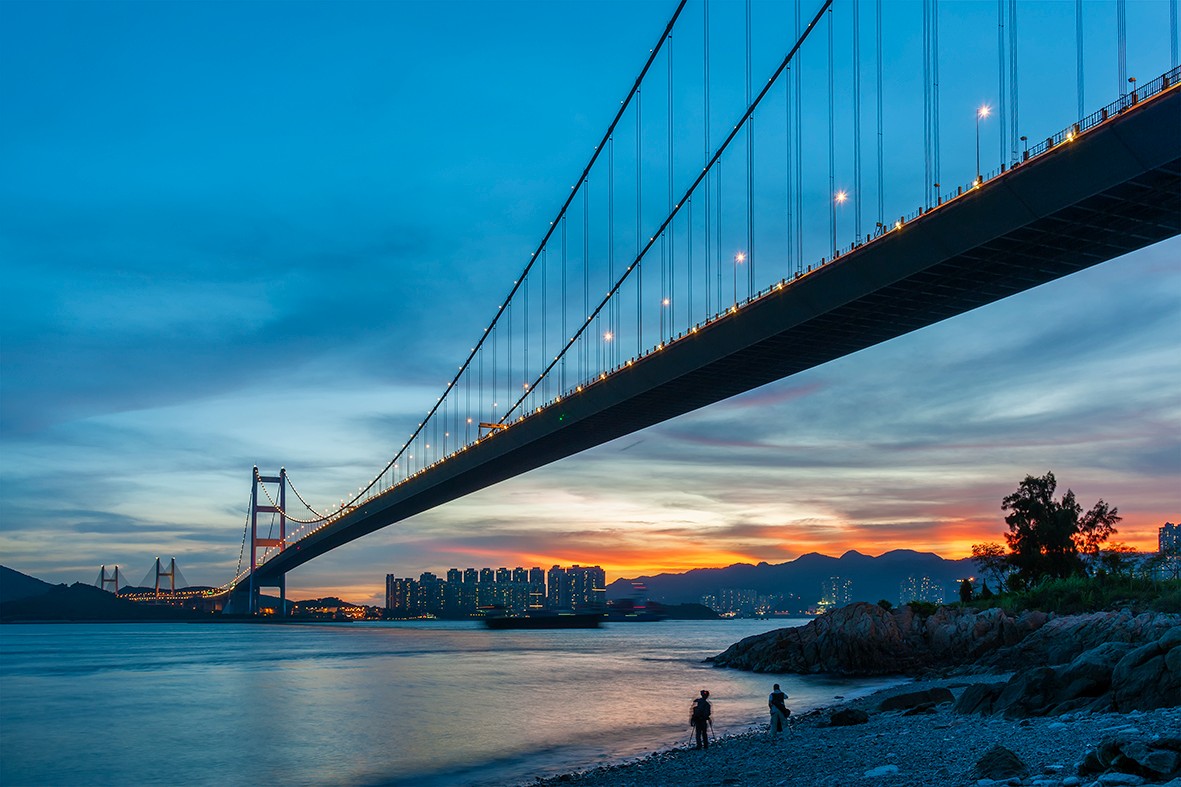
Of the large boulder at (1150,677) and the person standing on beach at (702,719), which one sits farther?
the person standing on beach at (702,719)

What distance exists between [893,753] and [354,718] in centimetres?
2372

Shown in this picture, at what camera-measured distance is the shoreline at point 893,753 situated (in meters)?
11.8

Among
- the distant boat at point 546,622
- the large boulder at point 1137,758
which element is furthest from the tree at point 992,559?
the distant boat at point 546,622

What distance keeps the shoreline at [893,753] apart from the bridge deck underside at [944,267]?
1122 centimetres

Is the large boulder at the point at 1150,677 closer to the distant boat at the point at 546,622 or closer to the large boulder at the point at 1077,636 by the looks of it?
the large boulder at the point at 1077,636

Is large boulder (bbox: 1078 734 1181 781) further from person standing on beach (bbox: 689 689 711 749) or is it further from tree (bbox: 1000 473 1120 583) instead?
tree (bbox: 1000 473 1120 583)

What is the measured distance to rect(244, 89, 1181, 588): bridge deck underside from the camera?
2023cm

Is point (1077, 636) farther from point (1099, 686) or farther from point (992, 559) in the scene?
point (992, 559)

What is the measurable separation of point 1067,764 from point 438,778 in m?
14.8

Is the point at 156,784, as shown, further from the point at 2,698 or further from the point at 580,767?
the point at 2,698

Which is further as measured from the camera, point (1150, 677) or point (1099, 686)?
point (1099, 686)

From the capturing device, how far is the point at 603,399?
4359 cm

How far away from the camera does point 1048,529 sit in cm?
5197

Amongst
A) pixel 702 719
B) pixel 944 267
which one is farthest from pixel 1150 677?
pixel 944 267
